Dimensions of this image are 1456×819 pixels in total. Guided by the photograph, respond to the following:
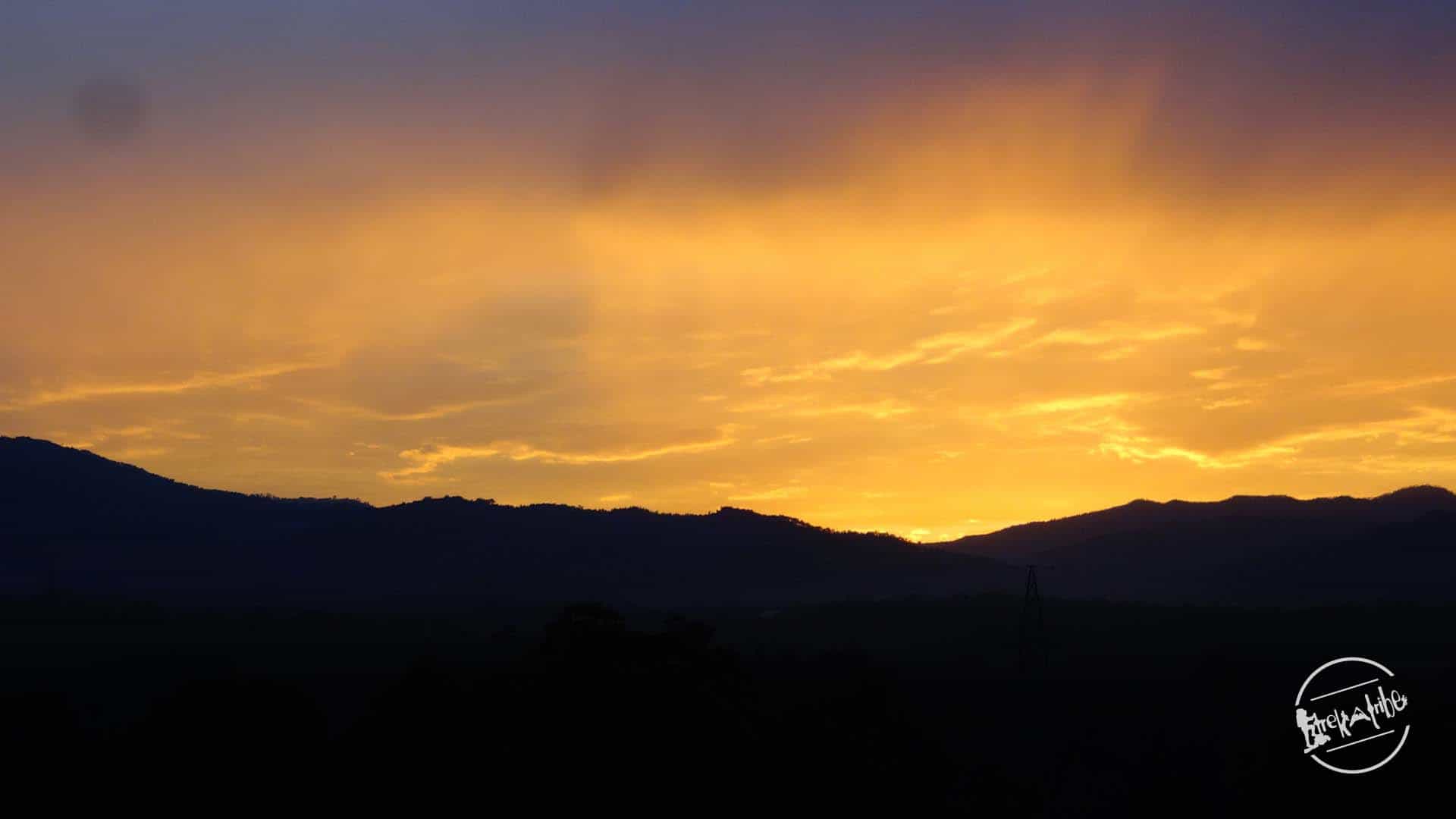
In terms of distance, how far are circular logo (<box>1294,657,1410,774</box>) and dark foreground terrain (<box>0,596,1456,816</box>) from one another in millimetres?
1007

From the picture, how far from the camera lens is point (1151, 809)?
76.9m

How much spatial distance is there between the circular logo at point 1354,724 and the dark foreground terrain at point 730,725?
1.01m

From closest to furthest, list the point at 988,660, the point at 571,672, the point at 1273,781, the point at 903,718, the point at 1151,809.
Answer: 1. the point at 571,672
2. the point at 1273,781
3. the point at 1151,809
4. the point at 903,718
5. the point at 988,660

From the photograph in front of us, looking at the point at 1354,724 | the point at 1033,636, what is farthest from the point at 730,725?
the point at 1033,636

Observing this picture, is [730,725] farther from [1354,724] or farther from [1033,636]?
[1033,636]

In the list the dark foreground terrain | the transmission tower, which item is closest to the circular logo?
the dark foreground terrain

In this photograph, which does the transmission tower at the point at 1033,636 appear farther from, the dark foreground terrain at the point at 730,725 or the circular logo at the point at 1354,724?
the circular logo at the point at 1354,724

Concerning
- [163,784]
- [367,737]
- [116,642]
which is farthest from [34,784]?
[116,642]

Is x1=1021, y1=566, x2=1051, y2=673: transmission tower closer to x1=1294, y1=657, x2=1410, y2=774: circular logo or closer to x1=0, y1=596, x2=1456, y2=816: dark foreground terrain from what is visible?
x1=0, y1=596, x2=1456, y2=816: dark foreground terrain

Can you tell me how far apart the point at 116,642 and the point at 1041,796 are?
116100 millimetres

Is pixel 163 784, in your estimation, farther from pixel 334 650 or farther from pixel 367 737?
pixel 334 650

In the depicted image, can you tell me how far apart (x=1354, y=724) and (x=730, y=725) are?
33581 mm

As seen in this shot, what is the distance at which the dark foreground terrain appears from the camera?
57.6 m

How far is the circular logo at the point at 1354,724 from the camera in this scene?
224 feet
